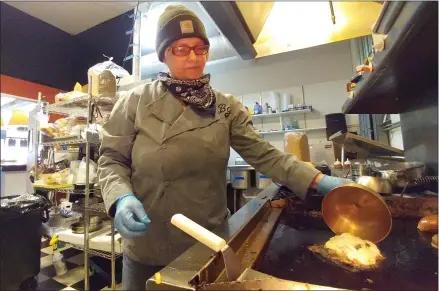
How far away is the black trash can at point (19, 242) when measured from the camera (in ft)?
5.74

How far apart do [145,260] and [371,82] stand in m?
1.02

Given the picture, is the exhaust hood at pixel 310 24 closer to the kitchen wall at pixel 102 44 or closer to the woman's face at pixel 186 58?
the woman's face at pixel 186 58

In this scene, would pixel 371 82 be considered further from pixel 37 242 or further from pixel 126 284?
pixel 37 242

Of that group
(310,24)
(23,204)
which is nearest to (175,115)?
(310,24)

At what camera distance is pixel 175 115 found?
0.90 m

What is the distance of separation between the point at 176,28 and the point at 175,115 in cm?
32

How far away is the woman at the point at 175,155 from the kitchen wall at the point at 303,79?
3187mm

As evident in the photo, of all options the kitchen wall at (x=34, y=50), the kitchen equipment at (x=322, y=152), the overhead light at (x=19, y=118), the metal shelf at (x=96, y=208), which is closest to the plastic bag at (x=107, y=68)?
the metal shelf at (x=96, y=208)

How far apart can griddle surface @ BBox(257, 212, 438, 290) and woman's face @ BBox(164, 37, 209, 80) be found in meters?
0.67

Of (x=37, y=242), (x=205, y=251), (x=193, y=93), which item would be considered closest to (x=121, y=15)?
(x=37, y=242)

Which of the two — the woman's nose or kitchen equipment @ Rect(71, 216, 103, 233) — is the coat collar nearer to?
the woman's nose

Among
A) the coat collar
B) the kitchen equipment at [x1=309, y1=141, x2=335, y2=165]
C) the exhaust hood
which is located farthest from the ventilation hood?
the kitchen equipment at [x1=309, y1=141, x2=335, y2=165]

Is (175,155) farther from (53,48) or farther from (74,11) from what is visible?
(53,48)

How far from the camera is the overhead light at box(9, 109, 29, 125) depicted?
2.65m
